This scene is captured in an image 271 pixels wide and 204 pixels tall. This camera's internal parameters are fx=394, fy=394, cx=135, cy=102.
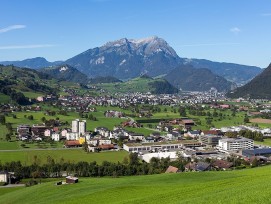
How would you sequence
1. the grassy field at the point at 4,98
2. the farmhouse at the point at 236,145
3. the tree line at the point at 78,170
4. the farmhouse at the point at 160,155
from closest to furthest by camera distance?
the tree line at the point at 78,170
the farmhouse at the point at 160,155
the farmhouse at the point at 236,145
the grassy field at the point at 4,98

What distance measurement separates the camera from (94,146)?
60781 mm

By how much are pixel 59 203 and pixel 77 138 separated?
4764cm

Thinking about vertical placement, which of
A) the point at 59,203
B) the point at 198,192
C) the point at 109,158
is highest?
the point at 198,192

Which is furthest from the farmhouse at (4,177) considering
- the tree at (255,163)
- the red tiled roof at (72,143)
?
the tree at (255,163)

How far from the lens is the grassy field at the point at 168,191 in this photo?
15047 millimetres

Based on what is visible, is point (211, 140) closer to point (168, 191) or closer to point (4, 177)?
point (4, 177)

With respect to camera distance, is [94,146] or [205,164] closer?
[205,164]

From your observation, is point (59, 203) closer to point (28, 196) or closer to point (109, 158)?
point (28, 196)

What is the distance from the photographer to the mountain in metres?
166

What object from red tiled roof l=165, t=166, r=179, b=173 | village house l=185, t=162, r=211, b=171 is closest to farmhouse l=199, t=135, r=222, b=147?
village house l=185, t=162, r=211, b=171

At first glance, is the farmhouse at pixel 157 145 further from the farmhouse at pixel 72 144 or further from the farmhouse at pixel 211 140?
the farmhouse at pixel 72 144

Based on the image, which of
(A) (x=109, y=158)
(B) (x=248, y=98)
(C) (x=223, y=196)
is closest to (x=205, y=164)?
(A) (x=109, y=158)

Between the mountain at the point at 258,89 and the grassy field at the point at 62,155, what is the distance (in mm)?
120229

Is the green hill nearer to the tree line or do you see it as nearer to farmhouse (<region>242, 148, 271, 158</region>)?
the tree line
